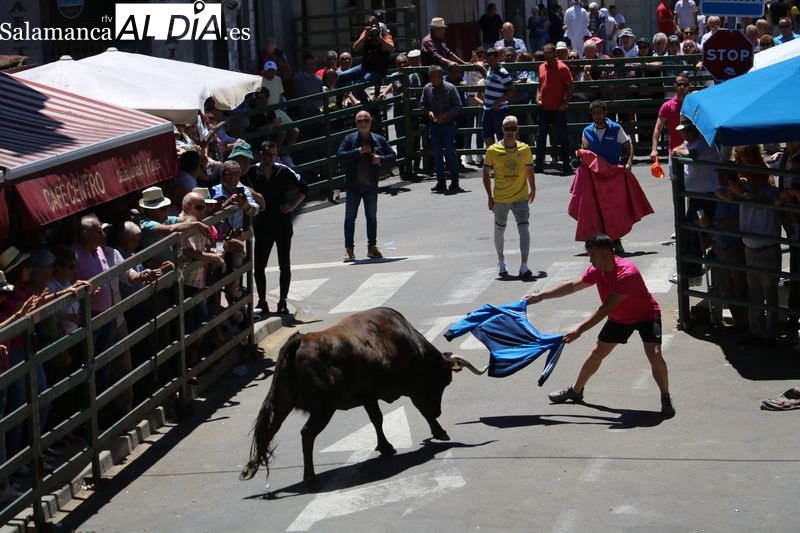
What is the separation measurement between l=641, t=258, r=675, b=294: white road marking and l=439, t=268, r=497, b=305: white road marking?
1870 millimetres

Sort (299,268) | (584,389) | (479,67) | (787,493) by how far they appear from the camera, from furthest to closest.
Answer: (479,67), (299,268), (584,389), (787,493)

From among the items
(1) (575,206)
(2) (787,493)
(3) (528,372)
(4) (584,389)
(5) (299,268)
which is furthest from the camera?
(5) (299,268)

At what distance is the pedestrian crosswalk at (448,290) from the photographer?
599 inches

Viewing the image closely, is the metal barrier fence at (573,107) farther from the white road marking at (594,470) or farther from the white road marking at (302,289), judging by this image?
the white road marking at (594,470)

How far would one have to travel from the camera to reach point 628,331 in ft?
38.0

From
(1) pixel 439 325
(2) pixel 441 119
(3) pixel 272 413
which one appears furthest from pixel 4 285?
(2) pixel 441 119

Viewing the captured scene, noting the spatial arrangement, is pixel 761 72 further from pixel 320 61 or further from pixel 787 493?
pixel 320 61

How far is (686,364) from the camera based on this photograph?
1305 centimetres

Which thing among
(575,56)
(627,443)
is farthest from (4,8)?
(627,443)

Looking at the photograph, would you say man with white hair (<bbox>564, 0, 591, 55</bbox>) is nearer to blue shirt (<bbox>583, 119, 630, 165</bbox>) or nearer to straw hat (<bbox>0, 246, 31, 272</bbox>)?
blue shirt (<bbox>583, 119, 630, 165</bbox>)

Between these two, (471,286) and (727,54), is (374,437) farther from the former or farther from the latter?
(727,54)

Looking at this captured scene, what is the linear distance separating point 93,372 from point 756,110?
6.12 meters

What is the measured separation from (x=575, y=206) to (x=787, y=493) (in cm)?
877

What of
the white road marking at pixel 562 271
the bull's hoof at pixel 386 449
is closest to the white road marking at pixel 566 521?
the bull's hoof at pixel 386 449
